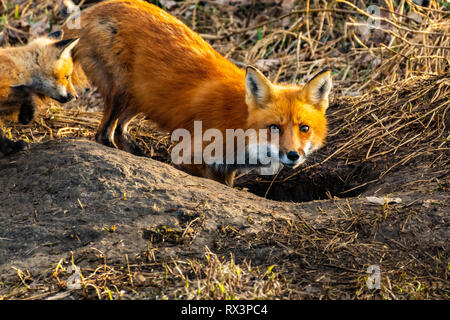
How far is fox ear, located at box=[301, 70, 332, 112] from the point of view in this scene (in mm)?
4109

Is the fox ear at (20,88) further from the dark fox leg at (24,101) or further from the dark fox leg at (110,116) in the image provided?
the dark fox leg at (110,116)

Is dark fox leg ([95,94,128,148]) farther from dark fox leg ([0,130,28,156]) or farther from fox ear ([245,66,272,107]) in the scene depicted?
fox ear ([245,66,272,107])

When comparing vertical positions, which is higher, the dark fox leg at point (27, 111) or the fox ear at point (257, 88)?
the fox ear at point (257, 88)

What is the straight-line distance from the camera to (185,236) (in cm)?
317

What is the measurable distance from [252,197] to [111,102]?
66.5 inches

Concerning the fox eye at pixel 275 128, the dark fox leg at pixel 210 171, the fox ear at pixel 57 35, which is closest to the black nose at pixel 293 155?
the fox eye at pixel 275 128

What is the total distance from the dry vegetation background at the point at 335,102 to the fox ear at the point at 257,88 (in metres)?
1.20

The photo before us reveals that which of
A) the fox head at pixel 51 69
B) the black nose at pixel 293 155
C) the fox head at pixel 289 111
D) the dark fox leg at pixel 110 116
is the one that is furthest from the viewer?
the dark fox leg at pixel 110 116

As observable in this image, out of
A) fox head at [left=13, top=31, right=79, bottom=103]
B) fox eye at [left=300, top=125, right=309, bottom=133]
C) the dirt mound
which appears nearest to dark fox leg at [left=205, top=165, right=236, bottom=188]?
the dirt mound

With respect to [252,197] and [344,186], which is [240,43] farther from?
[252,197]

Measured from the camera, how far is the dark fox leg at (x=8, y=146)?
4.00m

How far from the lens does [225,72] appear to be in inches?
183

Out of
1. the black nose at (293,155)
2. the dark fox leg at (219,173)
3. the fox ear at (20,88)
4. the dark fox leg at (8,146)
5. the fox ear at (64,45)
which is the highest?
the fox ear at (64,45)

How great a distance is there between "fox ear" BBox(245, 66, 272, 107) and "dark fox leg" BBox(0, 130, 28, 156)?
1853 mm
